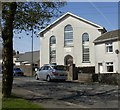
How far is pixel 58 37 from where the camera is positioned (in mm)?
52969

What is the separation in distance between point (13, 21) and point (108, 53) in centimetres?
2588

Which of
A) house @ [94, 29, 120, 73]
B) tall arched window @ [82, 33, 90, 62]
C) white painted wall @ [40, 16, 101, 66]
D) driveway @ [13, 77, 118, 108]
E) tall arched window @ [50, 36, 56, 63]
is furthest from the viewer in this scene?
tall arched window @ [50, 36, 56, 63]

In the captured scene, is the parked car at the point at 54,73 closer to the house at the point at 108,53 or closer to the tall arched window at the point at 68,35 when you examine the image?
the house at the point at 108,53

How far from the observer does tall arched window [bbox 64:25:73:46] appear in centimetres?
5219

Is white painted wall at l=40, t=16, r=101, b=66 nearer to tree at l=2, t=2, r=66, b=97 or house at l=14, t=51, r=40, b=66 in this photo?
house at l=14, t=51, r=40, b=66

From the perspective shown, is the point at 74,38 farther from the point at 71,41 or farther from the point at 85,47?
the point at 85,47

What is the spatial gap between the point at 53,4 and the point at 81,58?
1315 inches

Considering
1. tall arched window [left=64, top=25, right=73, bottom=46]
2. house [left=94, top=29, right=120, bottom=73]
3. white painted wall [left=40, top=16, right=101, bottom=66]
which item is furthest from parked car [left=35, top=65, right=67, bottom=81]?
tall arched window [left=64, top=25, right=73, bottom=46]

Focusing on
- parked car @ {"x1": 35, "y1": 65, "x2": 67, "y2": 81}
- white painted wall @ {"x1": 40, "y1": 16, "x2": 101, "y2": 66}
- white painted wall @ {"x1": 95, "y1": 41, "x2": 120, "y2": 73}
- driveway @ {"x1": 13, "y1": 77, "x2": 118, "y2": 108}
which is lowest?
driveway @ {"x1": 13, "y1": 77, "x2": 118, "y2": 108}

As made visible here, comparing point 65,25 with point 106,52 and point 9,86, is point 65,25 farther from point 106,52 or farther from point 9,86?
point 9,86

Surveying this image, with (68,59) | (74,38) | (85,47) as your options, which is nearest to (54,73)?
(85,47)

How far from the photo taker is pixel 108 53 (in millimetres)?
41500

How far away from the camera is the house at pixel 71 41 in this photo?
5041cm

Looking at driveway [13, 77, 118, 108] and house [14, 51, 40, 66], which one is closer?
driveway [13, 77, 118, 108]
